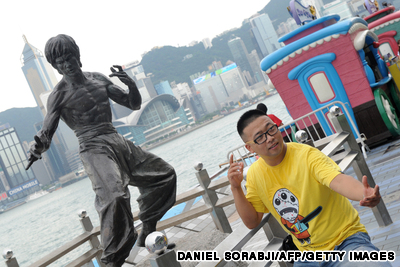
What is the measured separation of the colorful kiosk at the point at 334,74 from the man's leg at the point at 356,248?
5.42 m

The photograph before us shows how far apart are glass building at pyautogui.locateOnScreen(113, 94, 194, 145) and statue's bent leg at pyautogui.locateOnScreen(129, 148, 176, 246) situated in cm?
5574

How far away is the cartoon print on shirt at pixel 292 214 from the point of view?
182 cm

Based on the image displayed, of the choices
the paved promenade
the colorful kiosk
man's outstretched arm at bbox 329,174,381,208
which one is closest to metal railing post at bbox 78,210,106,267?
the paved promenade

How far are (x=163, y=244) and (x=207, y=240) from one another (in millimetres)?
2329

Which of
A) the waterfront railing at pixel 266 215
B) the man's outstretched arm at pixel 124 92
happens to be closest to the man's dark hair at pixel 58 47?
the man's outstretched arm at pixel 124 92

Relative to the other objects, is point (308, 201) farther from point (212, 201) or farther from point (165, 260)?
point (212, 201)

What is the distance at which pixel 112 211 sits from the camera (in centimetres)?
280

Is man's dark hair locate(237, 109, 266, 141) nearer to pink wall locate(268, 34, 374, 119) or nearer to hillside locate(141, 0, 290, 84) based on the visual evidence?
pink wall locate(268, 34, 374, 119)

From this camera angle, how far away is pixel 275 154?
184 cm

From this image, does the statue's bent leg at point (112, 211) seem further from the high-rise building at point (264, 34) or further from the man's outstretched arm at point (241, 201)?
the high-rise building at point (264, 34)

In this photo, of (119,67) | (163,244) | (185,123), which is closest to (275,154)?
(163,244)

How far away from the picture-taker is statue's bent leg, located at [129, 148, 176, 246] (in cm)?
341

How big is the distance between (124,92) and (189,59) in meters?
92.4

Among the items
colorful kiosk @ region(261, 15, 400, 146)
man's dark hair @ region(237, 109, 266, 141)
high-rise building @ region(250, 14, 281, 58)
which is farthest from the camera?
high-rise building @ region(250, 14, 281, 58)
